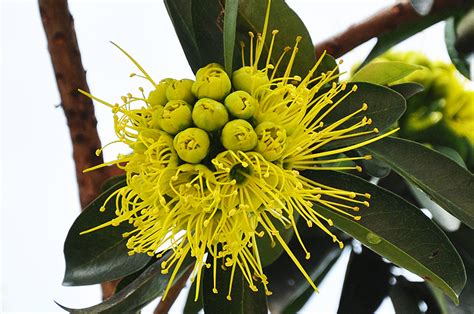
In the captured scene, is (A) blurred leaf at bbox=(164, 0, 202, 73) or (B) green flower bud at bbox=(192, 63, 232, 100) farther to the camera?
(A) blurred leaf at bbox=(164, 0, 202, 73)

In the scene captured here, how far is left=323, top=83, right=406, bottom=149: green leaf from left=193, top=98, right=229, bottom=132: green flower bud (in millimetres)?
152

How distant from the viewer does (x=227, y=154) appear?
0.73 m

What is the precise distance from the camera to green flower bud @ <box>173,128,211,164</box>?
71 centimetres

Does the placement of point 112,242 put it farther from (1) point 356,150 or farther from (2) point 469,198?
(2) point 469,198

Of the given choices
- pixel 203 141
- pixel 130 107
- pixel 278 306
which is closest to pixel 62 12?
pixel 130 107

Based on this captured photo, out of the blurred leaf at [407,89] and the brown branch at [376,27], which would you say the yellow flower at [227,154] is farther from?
the brown branch at [376,27]

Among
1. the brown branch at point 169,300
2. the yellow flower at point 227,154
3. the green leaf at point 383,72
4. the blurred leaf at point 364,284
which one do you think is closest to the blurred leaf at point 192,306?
the brown branch at point 169,300

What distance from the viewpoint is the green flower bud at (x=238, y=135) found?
708 mm

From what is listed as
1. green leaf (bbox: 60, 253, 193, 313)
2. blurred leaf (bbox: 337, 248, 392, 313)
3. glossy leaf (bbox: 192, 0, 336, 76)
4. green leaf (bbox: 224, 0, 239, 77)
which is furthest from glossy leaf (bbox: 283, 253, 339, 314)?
green leaf (bbox: 224, 0, 239, 77)

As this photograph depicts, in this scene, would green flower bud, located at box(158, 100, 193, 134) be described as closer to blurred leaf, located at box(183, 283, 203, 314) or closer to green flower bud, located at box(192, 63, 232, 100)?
green flower bud, located at box(192, 63, 232, 100)

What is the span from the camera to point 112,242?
0.89 meters

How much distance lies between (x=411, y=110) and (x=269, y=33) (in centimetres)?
32

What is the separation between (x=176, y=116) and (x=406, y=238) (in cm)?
27

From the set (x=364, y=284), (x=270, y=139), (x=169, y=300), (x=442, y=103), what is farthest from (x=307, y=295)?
(x=270, y=139)
